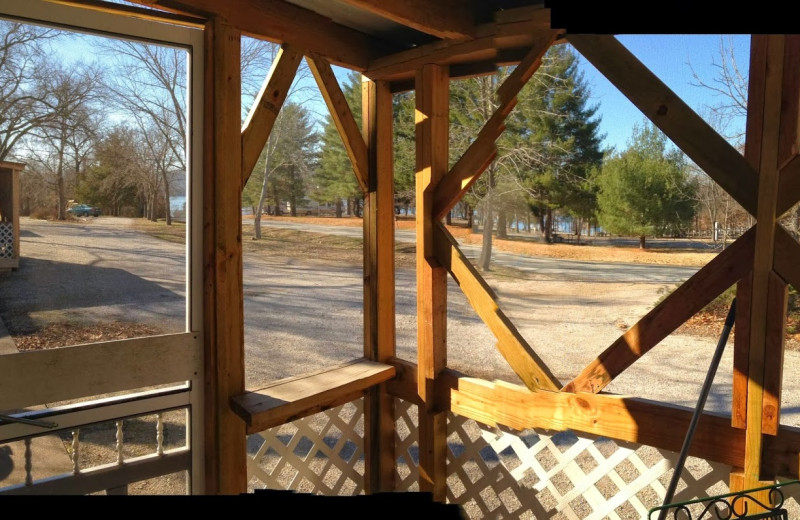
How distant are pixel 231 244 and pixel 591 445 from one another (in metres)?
1.73

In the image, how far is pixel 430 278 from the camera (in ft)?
8.98

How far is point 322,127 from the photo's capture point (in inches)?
128

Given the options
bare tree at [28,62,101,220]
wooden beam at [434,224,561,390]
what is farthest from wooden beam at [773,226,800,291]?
bare tree at [28,62,101,220]

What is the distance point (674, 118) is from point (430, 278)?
51.0 inches

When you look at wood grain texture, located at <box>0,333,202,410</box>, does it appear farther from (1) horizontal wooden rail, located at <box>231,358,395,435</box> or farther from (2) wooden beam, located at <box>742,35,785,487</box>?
(2) wooden beam, located at <box>742,35,785,487</box>

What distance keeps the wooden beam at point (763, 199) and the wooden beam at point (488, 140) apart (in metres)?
0.80

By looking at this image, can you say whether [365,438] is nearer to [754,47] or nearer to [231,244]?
[231,244]

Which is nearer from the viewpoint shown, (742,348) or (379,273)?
(742,348)

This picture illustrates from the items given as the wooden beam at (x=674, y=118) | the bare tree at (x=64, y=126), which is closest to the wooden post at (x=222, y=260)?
the bare tree at (x=64, y=126)

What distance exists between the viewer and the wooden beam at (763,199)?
1.72 metres

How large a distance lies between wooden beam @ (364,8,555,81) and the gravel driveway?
1172mm

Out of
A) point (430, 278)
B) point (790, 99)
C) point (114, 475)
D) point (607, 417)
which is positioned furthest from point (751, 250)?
point (114, 475)

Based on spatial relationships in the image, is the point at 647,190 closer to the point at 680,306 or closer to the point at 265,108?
the point at 680,306

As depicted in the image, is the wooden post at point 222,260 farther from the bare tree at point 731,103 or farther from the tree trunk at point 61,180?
the bare tree at point 731,103
